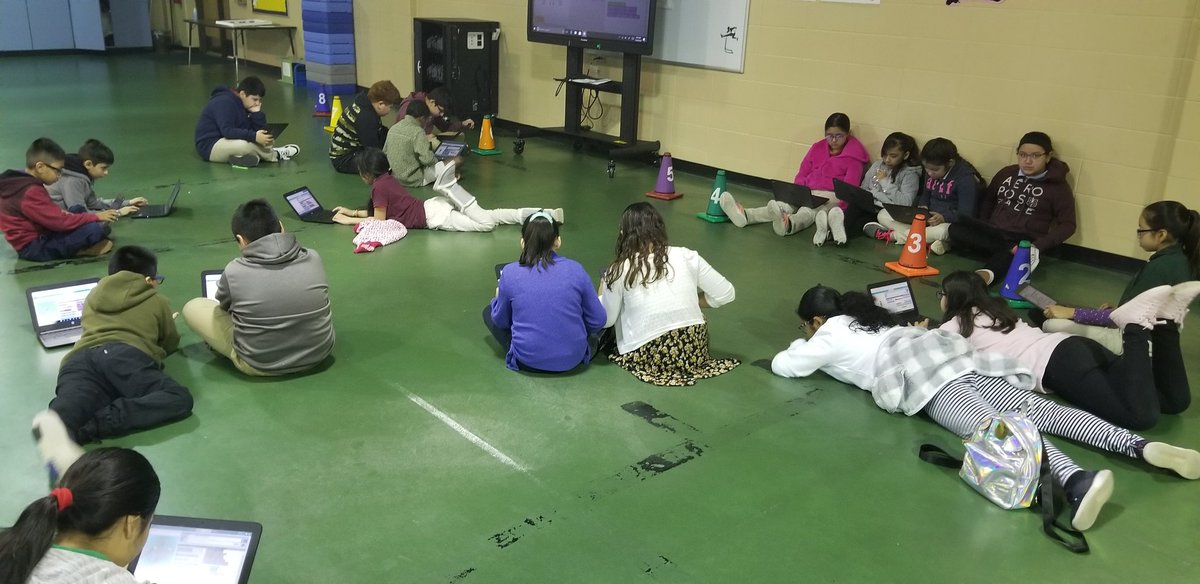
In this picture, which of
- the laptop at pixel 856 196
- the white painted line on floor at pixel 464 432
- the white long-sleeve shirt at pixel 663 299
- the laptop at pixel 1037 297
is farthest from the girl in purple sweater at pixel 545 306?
the laptop at pixel 856 196

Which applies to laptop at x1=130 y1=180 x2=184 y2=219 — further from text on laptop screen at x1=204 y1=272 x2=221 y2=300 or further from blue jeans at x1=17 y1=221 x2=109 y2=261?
text on laptop screen at x1=204 y1=272 x2=221 y2=300

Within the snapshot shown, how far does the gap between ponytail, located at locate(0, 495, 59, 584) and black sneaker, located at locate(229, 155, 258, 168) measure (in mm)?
6822

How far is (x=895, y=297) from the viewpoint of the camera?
461 centimetres

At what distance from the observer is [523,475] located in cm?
341

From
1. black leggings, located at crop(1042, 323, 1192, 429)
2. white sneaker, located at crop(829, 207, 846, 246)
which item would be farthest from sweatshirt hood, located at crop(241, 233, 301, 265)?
white sneaker, located at crop(829, 207, 846, 246)

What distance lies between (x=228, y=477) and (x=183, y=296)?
2054 millimetres

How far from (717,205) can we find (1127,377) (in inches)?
143

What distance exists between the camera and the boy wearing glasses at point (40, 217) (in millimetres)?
5277

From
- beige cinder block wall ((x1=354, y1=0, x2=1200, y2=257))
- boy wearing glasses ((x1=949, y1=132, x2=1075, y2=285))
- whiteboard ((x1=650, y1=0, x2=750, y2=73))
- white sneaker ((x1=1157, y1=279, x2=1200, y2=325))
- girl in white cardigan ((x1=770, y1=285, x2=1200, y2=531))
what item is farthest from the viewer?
whiteboard ((x1=650, y1=0, x2=750, y2=73))

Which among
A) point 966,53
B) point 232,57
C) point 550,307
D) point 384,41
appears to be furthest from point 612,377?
point 232,57

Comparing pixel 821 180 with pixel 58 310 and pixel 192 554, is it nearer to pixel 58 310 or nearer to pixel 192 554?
pixel 58 310

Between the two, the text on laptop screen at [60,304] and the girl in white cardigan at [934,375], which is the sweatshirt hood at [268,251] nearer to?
the text on laptop screen at [60,304]

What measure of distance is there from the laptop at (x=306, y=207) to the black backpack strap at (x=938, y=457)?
4.52 m

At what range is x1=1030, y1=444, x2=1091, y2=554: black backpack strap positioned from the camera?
122 inches
